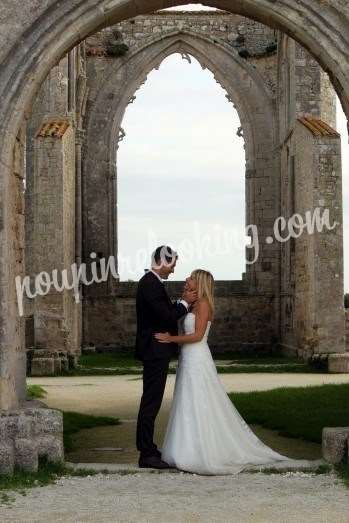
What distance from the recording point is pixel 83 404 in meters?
10.9

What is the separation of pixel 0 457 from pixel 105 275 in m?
16.2

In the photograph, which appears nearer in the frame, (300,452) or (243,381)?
(300,452)

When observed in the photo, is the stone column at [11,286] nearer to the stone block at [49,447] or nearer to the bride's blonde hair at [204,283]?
the stone block at [49,447]

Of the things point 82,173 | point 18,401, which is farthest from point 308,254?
point 18,401

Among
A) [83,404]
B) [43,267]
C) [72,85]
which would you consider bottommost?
[83,404]

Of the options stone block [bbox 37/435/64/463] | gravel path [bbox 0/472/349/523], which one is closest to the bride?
gravel path [bbox 0/472/349/523]

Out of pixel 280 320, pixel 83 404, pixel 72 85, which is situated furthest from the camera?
pixel 280 320

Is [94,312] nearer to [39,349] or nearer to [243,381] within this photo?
[39,349]

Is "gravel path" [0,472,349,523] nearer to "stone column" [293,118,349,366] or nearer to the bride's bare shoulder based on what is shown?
the bride's bare shoulder

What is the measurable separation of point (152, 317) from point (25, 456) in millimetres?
1311

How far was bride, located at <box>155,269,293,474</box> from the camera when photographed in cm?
623

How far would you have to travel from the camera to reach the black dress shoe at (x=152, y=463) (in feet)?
20.2

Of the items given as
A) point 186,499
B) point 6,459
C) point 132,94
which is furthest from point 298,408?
point 132,94

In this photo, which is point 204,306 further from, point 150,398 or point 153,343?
point 150,398
